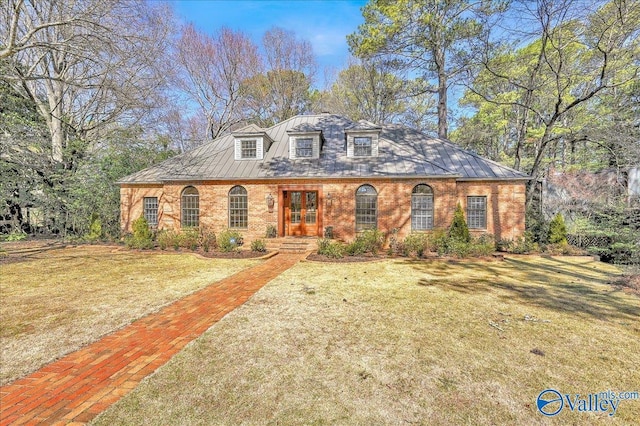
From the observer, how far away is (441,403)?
262 centimetres

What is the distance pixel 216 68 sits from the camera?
2088cm

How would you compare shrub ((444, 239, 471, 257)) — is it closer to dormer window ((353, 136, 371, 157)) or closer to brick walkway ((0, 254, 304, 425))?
dormer window ((353, 136, 371, 157))

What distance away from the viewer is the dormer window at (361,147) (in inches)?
535

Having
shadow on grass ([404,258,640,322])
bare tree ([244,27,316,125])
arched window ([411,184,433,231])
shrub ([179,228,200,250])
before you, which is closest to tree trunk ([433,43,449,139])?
arched window ([411,184,433,231])

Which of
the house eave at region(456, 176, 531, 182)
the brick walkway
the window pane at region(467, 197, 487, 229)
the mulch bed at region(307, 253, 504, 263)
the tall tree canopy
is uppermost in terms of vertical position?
the tall tree canopy

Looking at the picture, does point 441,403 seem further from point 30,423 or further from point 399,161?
point 399,161

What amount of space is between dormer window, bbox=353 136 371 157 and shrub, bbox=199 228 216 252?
769 centimetres

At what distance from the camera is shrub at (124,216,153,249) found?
472 inches

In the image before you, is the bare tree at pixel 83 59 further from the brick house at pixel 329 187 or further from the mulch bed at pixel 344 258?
the mulch bed at pixel 344 258

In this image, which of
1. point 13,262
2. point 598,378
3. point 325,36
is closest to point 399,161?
point 325,36

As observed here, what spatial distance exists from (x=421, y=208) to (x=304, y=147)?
6.31 metres

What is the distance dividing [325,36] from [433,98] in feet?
39.8

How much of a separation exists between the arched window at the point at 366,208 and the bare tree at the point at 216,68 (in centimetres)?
1496

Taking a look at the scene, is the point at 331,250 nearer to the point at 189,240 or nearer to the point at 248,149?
the point at 189,240
